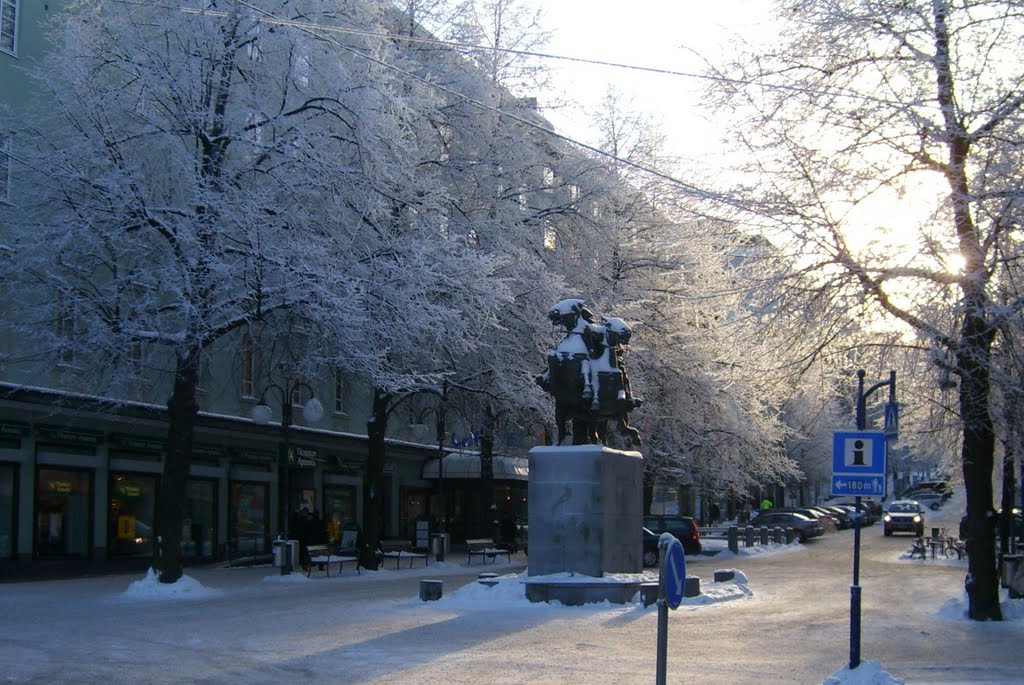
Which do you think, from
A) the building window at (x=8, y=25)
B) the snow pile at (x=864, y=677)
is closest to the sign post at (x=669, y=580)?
the snow pile at (x=864, y=677)

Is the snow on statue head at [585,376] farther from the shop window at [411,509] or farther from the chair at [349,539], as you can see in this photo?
the shop window at [411,509]

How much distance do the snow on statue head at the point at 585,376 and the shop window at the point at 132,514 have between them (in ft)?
48.4

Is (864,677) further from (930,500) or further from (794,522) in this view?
(930,500)

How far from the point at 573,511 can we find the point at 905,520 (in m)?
44.3

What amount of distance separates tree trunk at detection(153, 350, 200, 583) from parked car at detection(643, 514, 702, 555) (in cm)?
1925

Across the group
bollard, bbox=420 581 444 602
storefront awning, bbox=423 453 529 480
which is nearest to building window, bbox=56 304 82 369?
bollard, bbox=420 581 444 602

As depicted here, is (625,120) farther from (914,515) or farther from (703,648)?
(914,515)

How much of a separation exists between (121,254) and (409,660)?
12652mm

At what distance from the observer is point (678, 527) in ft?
132

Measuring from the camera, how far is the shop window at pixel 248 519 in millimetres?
36188

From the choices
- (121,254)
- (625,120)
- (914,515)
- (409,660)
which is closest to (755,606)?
(409,660)

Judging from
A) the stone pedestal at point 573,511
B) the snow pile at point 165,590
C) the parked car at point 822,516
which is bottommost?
the parked car at point 822,516

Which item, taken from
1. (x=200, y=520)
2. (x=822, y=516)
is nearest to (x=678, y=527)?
(x=200, y=520)

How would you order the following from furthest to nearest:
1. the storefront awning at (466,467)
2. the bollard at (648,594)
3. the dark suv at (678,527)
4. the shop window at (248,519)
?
1. the storefront awning at (466,467)
2. the dark suv at (678,527)
3. the shop window at (248,519)
4. the bollard at (648,594)
